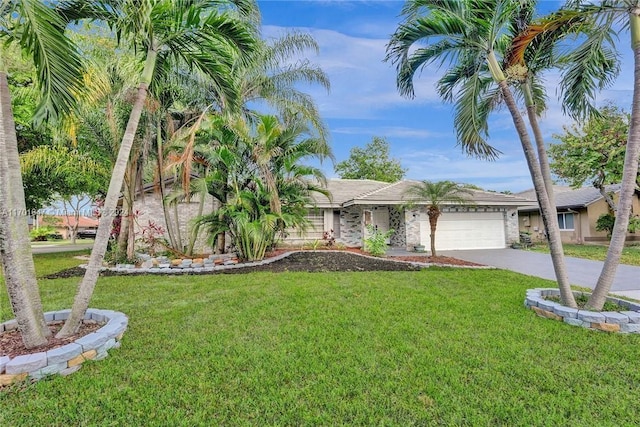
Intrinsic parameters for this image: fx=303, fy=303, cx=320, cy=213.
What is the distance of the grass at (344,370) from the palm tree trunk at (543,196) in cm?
80

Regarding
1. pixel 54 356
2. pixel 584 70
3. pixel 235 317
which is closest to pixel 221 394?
pixel 54 356

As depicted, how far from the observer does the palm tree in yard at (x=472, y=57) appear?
5008 mm

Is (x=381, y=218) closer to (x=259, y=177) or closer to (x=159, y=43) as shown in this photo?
(x=259, y=177)

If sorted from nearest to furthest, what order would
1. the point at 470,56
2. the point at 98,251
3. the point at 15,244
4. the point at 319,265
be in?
the point at 15,244
the point at 98,251
the point at 470,56
the point at 319,265

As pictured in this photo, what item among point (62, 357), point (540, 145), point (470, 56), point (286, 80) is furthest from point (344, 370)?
point (286, 80)

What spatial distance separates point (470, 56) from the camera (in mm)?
5977

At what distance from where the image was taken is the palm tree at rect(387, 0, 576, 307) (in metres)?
5.00

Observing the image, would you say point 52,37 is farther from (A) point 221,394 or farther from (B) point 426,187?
(B) point 426,187

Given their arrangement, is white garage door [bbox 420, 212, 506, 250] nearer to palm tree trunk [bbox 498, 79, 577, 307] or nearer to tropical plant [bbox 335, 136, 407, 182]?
palm tree trunk [bbox 498, 79, 577, 307]

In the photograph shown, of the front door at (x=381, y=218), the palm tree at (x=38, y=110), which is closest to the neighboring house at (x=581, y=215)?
the front door at (x=381, y=218)

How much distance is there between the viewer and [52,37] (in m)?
3.22

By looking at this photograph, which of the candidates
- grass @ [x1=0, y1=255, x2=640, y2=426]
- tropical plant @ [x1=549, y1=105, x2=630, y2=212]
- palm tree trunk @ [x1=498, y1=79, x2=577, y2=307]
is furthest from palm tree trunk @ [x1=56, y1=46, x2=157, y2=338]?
tropical plant @ [x1=549, y1=105, x2=630, y2=212]

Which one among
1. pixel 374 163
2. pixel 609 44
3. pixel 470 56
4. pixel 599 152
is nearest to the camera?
pixel 609 44

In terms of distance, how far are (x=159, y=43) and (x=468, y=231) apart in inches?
647
